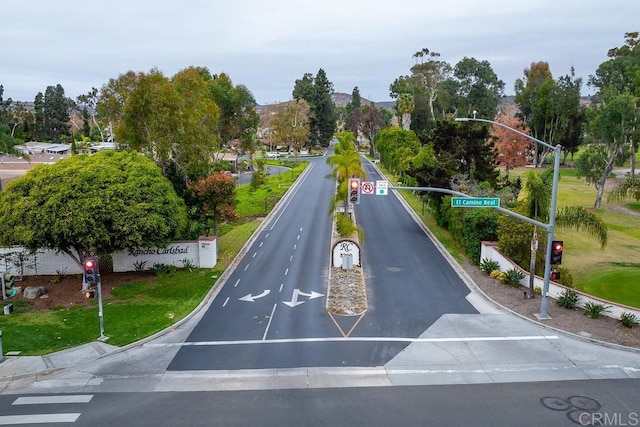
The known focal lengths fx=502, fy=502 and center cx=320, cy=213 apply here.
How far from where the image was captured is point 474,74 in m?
132

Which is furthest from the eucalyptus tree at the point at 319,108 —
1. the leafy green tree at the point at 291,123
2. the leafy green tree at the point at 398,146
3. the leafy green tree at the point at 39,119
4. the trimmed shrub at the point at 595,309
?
the trimmed shrub at the point at 595,309

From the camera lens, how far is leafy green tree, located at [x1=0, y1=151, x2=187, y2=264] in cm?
2664

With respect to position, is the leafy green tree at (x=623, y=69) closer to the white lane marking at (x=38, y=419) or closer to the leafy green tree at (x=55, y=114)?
the white lane marking at (x=38, y=419)

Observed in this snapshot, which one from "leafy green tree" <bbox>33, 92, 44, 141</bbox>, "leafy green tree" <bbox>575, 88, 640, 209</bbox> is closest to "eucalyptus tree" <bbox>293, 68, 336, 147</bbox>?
"leafy green tree" <bbox>33, 92, 44, 141</bbox>

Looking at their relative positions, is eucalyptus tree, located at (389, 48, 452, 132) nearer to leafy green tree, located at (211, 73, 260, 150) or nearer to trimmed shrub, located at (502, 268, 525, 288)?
leafy green tree, located at (211, 73, 260, 150)

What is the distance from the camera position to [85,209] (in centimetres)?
2708

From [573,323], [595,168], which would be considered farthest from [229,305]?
[595,168]

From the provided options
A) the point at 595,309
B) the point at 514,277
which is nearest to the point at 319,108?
the point at 514,277

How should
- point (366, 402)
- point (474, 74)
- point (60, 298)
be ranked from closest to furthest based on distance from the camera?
1. point (366, 402)
2. point (60, 298)
3. point (474, 74)

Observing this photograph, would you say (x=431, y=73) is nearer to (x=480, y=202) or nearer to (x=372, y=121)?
(x=372, y=121)

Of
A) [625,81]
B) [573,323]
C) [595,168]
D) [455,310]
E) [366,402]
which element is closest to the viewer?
[366,402]

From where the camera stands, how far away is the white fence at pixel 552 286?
77.2 feet

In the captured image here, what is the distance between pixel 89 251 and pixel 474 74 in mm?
122756

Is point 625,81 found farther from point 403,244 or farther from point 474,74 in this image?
point 403,244
